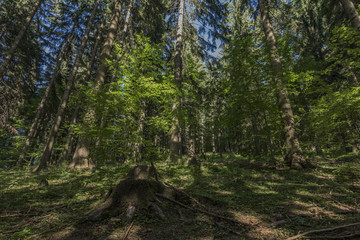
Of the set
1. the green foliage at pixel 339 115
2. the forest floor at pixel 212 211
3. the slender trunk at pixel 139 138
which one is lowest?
the forest floor at pixel 212 211

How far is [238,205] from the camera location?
4547mm

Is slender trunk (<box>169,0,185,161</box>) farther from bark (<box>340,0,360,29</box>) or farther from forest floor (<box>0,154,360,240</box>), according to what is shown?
bark (<box>340,0,360,29</box>)

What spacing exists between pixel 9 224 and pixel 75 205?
49.8 inches

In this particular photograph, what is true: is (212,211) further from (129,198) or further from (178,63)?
(178,63)

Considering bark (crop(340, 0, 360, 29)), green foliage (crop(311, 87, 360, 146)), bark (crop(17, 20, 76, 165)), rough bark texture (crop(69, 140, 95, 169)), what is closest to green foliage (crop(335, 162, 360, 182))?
green foliage (crop(311, 87, 360, 146))

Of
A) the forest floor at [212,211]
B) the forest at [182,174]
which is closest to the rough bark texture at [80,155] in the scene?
the forest at [182,174]

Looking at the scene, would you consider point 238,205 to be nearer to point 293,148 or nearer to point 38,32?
point 293,148

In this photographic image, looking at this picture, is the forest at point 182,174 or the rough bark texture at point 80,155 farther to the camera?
the rough bark texture at point 80,155

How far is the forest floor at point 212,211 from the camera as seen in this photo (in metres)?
2.98

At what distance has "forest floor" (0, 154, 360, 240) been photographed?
298 cm

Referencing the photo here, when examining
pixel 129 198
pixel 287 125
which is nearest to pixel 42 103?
pixel 129 198

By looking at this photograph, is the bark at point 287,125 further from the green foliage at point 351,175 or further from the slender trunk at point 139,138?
the slender trunk at point 139,138

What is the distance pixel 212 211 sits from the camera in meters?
4.07

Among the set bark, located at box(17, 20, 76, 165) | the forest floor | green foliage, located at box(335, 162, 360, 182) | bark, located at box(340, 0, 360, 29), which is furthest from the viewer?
bark, located at box(17, 20, 76, 165)
